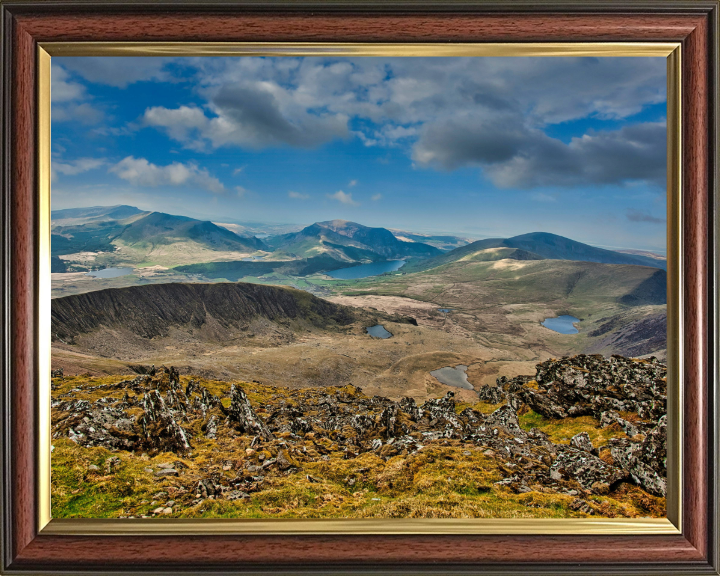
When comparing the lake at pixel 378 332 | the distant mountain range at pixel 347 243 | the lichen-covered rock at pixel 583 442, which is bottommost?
the lichen-covered rock at pixel 583 442

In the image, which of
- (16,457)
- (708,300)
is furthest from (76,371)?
(708,300)

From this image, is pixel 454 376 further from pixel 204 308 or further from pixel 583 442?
pixel 204 308

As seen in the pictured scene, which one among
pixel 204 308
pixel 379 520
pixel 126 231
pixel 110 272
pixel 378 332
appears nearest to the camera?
pixel 379 520

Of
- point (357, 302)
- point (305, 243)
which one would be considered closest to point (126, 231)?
point (305, 243)

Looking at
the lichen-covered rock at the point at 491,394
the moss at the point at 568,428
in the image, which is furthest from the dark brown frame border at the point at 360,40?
the lichen-covered rock at the point at 491,394

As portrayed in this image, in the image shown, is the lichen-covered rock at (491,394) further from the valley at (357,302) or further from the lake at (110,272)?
the lake at (110,272)
